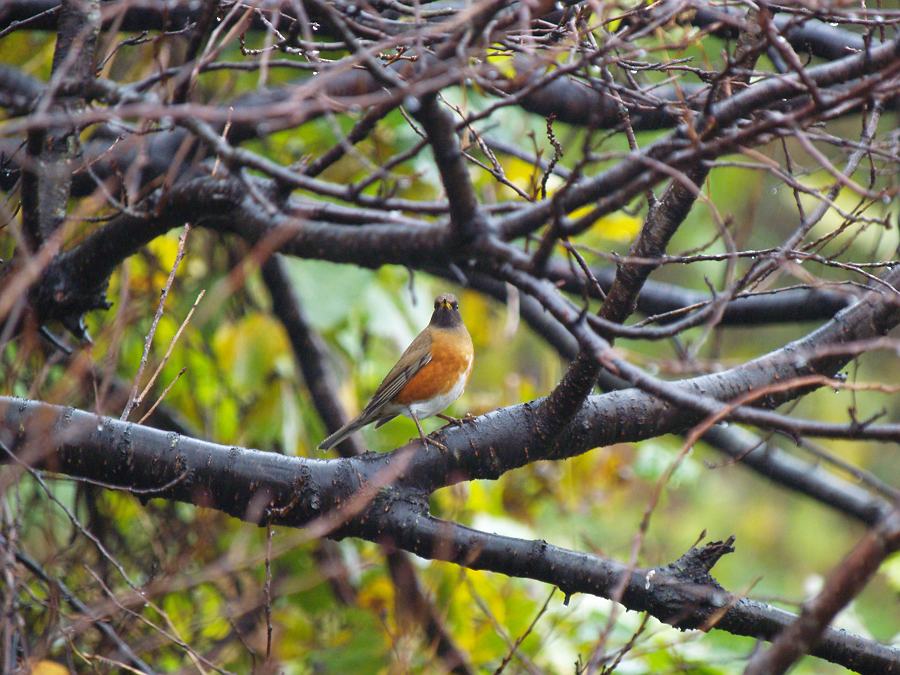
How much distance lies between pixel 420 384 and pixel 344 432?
42 centimetres

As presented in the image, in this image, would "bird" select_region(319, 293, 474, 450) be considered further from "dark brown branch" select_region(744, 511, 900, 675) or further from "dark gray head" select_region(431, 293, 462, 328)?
"dark brown branch" select_region(744, 511, 900, 675)

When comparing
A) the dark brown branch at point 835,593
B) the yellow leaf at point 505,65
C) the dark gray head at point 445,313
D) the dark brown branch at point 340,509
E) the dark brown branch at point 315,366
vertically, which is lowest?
the dark brown branch at point 315,366

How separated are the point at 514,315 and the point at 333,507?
1374 mm

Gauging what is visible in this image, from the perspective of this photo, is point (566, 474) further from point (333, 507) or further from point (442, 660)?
point (333, 507)

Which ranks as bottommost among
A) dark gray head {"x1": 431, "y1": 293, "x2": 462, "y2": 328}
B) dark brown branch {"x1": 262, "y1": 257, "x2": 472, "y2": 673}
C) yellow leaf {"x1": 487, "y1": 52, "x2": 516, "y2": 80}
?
dark brown branch {"x1": 262, "y1": 257, "x2": 472, "y2": 673}

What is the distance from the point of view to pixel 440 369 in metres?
4.71

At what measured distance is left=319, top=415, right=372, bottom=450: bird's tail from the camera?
4.52 m

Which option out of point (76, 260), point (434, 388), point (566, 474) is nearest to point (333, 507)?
point (76, 260)

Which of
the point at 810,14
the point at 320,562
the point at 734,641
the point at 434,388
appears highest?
the point at 810,14

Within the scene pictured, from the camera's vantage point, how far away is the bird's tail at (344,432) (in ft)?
14.8

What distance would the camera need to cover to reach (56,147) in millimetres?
3109

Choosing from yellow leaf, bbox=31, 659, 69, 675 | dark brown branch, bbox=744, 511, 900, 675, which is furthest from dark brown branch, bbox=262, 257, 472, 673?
dark brown branch, bbox=744, 511, 900, 675

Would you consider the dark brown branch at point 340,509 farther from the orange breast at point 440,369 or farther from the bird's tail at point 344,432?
the orange breast at point 440,369

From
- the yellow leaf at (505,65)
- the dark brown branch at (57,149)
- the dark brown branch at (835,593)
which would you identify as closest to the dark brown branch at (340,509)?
the dark brown branch at (57,149)
